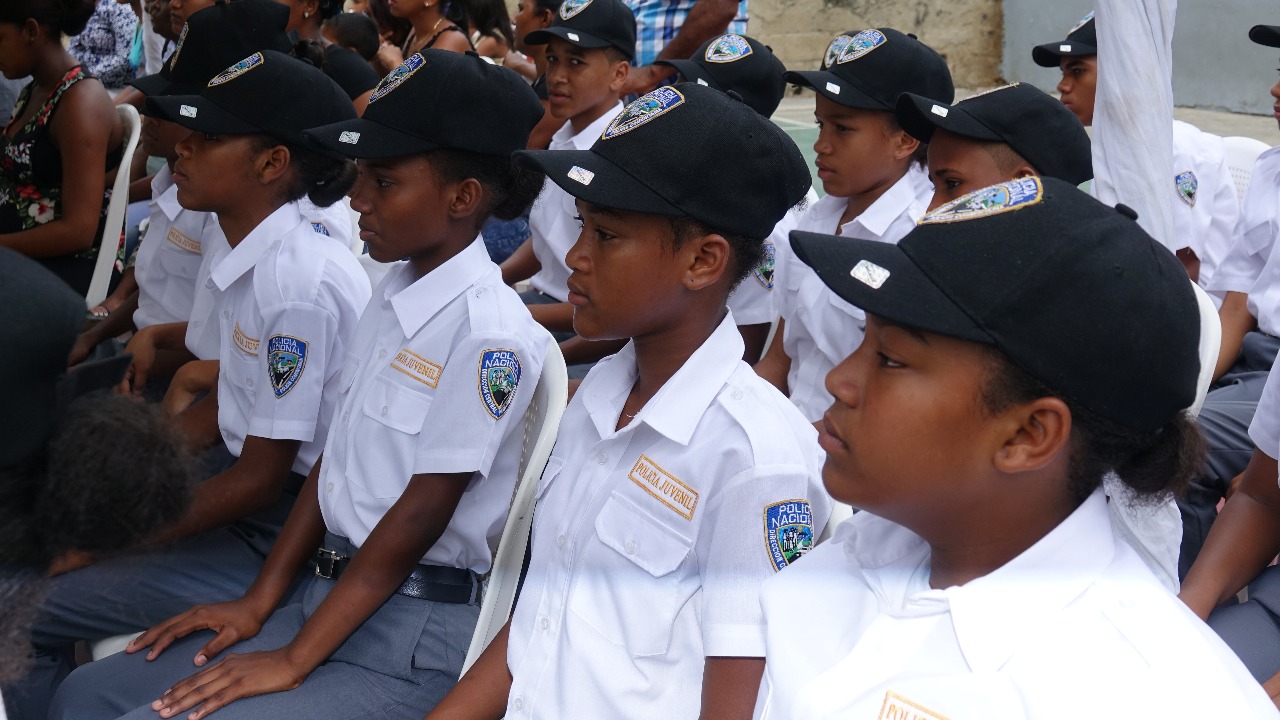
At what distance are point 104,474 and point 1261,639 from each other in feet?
5.41

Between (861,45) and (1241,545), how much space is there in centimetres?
149

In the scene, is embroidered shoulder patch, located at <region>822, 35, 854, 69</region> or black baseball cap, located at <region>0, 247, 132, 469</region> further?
embroidered shoulder patch, located at <region>822, 35, 854, 69</region>

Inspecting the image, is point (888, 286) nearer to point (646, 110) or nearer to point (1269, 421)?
point (646, 110)

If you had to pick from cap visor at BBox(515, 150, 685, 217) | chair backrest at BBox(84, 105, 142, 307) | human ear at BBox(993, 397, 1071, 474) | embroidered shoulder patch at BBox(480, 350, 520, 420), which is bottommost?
chair backrest at BBox(84, 105, 142, 307)

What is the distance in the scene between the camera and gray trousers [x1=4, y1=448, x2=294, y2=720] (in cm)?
200

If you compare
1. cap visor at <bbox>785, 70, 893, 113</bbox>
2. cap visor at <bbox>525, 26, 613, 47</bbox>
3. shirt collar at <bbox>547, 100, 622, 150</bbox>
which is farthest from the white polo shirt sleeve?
cap visor at <bbox>525, 26, 613, 47</bbox>

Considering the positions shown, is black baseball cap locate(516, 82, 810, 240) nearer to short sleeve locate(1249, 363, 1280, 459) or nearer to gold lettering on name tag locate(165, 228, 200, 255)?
short sleeve locate(1249, 363, 1280, 459)

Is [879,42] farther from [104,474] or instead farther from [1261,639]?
[104,474]

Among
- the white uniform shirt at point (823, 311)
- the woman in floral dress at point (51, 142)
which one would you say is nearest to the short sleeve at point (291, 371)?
the white uniform shirt at point (823, 311)

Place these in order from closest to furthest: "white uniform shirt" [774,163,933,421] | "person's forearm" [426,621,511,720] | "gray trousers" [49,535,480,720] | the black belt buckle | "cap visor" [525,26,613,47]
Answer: "person's forearm" [426,621,511,720], "gray trousers" [49,535,480,720], the black belt buckle, "white uniform shirt" [774,163,933,421], "cap visor" [525,26,613,47]

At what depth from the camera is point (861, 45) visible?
9.09 feet

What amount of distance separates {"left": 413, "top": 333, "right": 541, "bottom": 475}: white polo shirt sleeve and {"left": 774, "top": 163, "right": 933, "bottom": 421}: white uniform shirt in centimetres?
83

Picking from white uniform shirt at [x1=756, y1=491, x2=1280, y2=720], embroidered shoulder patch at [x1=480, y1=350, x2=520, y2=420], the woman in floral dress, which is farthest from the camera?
the woman in floral dress

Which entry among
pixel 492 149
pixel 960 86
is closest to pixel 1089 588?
pixel 492 149
